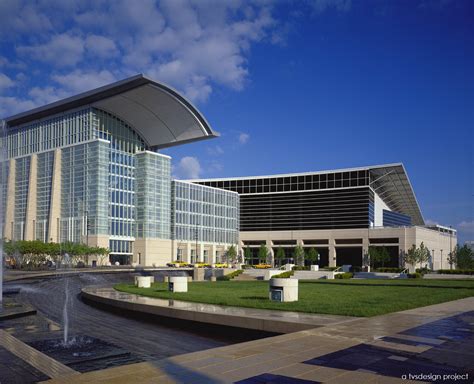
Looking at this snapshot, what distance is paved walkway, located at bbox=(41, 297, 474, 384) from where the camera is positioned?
24.6 ft

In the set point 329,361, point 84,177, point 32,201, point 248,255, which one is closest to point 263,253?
point 248,255

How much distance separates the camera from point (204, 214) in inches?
4237

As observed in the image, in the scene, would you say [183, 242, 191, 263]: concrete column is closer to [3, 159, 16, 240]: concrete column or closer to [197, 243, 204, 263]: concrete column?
[197, 243, 204, 263]: concrete column

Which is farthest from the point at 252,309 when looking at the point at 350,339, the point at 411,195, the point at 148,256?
the point at 411,195

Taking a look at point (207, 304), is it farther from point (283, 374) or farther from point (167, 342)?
point (283, 374)

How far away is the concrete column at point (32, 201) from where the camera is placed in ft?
301

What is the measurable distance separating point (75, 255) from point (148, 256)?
15.6m

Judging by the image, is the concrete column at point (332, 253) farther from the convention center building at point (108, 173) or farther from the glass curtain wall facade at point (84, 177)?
the glass curtain wall facade at point (84, 177)

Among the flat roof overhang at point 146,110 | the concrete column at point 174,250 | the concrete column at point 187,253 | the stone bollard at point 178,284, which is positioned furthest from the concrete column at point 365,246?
the stone bollard at point 178,284

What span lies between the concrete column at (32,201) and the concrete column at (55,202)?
19.6 feet

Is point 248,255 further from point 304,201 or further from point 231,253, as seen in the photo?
point 304,201

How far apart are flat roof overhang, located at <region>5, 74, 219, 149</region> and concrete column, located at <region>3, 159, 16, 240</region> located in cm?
930

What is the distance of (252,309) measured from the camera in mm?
17203

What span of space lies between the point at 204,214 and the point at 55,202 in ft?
104
